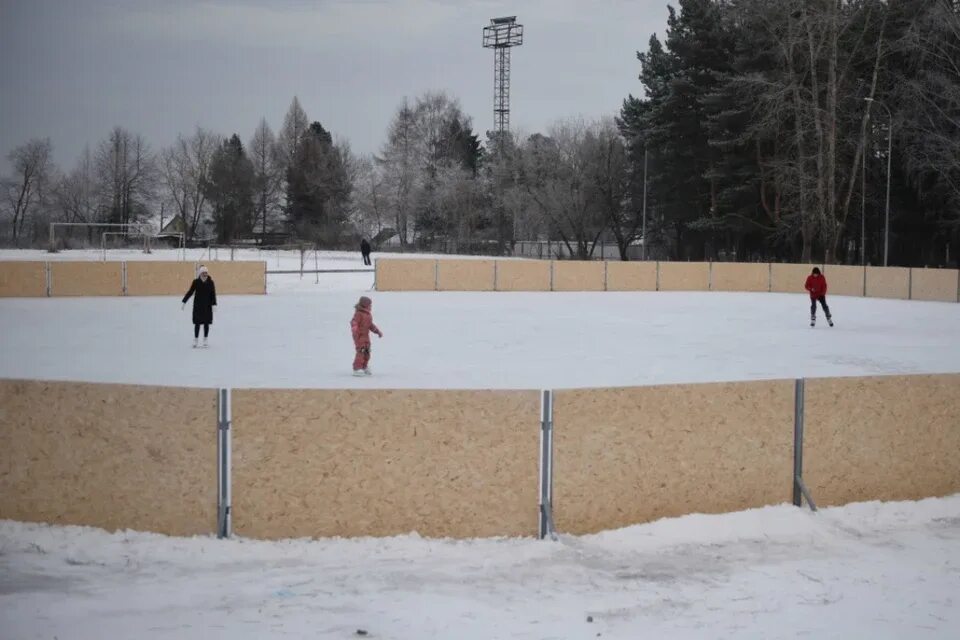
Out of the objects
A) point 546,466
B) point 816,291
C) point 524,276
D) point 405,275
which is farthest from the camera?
point 524,276

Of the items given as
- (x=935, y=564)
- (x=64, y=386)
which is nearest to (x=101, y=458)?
(x=64, y=386)

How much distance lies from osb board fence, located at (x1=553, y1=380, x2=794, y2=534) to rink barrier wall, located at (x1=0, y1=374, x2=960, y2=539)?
2 cm

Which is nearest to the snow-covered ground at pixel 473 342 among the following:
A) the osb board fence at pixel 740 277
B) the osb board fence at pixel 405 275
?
the osb board fence at pixel 405 275

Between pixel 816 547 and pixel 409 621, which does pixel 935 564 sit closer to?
pixel 816 547

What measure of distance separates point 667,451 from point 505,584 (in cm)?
217

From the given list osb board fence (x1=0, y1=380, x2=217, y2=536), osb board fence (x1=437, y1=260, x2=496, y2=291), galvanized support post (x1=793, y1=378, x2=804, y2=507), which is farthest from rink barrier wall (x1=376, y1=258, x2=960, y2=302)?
osb board fence (x1=0, y1=380, x2=217, y2=536)

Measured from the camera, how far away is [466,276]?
42.8m

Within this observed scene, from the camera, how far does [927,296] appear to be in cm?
3950

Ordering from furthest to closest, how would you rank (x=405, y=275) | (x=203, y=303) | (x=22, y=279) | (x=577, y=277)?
(x=577, y=277) < (x=405, y=275) < (x=22, y=279) < (x=203, y=303)

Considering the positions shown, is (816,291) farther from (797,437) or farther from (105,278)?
(105,278)

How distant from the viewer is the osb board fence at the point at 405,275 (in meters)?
41.1

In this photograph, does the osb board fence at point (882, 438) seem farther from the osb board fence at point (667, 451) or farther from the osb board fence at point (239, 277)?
the osb board fence at point (239, 277)

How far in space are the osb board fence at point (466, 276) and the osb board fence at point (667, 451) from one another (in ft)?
111

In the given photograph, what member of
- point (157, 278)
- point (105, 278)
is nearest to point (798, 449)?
point (157, 278)
